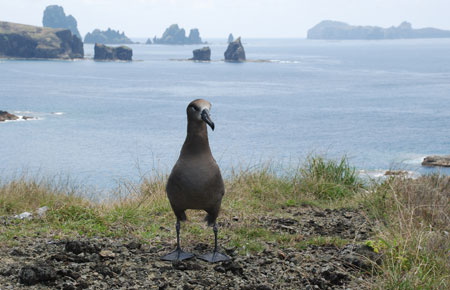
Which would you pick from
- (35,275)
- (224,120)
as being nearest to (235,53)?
(224,120)

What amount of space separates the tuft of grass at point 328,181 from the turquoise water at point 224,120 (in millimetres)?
6907

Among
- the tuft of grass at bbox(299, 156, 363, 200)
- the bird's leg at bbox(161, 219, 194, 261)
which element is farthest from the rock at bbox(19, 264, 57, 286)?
the tuft of grass at bbox(299, 156, 363, 200)

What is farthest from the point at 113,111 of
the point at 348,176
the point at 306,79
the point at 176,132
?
the point at 348,176

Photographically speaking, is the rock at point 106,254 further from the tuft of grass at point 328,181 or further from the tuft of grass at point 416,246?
the tuft of grass at point 328,181

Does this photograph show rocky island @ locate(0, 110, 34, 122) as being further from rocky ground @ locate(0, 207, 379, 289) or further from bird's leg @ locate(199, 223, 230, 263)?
bird's leg @ locate(199, 223, 230, 263)

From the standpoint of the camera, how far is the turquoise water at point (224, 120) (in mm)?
39594

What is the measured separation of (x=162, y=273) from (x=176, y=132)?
47.0 m

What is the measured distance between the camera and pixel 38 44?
524 ft

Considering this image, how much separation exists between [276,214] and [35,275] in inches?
163

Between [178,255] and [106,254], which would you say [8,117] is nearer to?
[106,254]

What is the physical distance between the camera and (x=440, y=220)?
671 cm

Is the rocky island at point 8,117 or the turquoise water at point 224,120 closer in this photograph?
the turquoise water at point 224,120

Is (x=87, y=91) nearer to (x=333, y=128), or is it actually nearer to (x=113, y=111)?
(x=113, y=111)

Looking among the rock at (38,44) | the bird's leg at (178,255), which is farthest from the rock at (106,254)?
the rock at (38,44)
